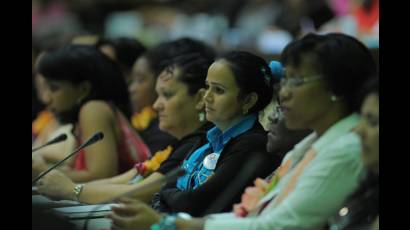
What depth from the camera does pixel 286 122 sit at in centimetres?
265

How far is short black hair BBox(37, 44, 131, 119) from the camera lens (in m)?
4.48

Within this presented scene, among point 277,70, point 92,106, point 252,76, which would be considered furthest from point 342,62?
point 92,106

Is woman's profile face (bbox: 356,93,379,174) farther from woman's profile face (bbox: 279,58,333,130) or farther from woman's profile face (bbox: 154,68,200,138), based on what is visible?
woman's profile face (bbox: 154,68,200,138)

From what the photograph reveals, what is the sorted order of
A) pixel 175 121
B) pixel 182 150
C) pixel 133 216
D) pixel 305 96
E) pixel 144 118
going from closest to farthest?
pixel 305 96 → pixel 133 216 → pixel 182 150 → pixel 175 121 → pixel 144 118

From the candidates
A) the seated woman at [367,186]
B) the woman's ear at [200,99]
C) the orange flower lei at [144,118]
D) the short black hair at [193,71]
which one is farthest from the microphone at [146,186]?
the orange flower lei at [144,118]

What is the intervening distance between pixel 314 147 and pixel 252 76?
0.54 meters

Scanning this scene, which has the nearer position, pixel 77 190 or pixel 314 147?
pixel 314 147

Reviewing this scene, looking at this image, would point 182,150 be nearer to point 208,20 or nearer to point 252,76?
point 252,76

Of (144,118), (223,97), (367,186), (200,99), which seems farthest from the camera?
(144,118)

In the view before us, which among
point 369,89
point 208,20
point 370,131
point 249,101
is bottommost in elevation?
point 370,131

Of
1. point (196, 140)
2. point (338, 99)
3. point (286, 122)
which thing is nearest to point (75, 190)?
point (196, 140)

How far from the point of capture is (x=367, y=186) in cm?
240

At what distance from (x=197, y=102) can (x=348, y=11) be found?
4.50 m

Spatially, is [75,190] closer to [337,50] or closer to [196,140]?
[196,140]
